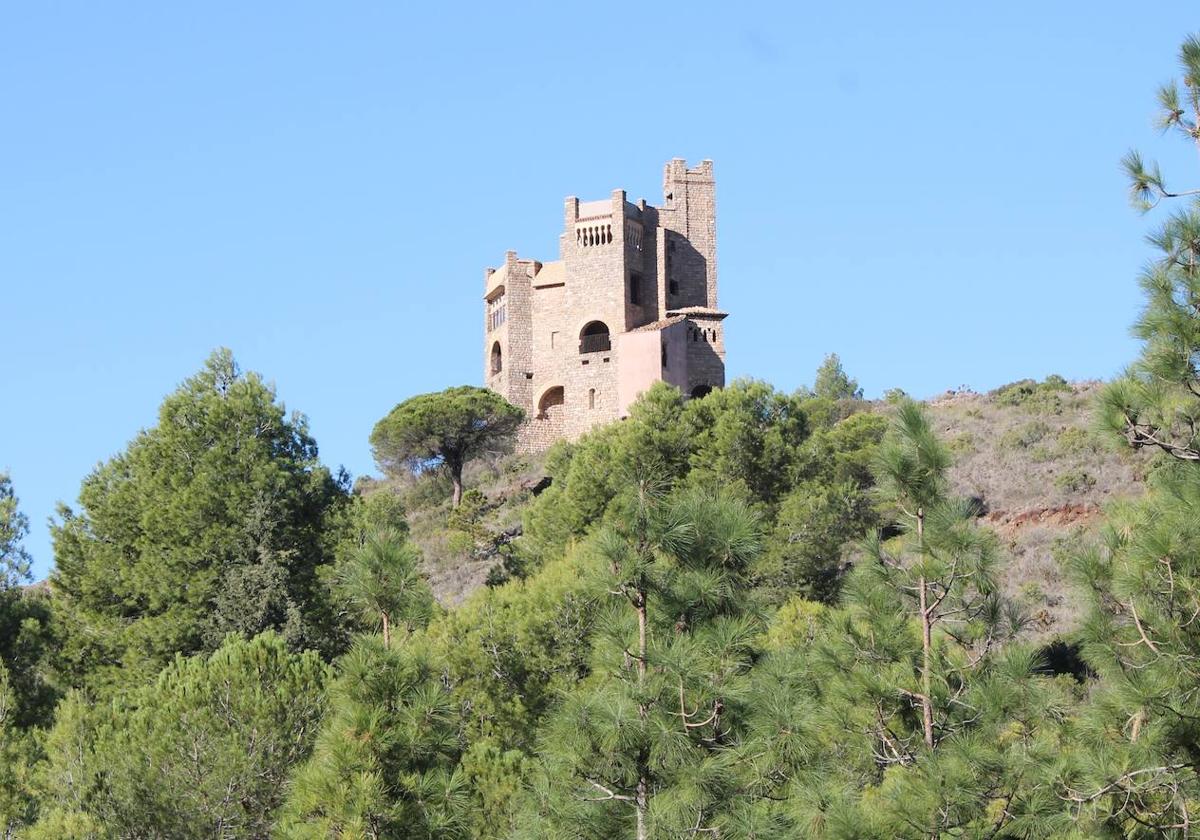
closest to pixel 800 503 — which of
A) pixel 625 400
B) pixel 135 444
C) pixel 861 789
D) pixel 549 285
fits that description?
pixel 135 444

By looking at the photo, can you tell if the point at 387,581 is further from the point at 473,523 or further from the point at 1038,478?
the point at 473,523

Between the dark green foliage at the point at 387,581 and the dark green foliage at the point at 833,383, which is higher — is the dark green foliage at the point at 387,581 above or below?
below

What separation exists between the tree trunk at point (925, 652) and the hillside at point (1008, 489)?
1346 cm

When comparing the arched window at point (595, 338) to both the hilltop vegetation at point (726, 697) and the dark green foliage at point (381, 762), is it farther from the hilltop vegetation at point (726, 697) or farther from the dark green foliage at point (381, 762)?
the dark green foliage at point (381, 762)

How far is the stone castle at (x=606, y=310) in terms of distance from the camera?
59.9 m

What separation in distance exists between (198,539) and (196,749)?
9.04 metres

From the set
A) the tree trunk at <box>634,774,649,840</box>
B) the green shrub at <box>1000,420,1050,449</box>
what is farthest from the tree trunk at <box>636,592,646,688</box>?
the green shrub at <box>1000,420,1050,449</box>

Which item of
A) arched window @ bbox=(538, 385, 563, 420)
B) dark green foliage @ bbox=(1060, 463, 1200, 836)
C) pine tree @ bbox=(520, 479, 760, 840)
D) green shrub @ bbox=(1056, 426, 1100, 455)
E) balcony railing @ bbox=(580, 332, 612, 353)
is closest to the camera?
dark green foliage @ bbox=(1060, 463, 1200, 836)

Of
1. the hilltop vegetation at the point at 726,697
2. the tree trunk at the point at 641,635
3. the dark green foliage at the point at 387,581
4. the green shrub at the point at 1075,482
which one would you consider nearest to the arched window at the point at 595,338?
the green shrub at the point at 1075,482

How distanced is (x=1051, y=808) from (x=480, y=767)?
8143 millimetres

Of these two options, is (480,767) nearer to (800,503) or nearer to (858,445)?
(800,503)

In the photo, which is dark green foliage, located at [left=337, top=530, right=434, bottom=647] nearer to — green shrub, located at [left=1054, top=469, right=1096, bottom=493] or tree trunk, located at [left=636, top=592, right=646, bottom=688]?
tree trunk, located at [left=636, top=592, right=646, bottom=688]

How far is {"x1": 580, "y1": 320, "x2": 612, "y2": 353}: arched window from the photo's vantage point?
62812 mm

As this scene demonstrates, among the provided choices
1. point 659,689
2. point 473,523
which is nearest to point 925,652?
point 659,689
